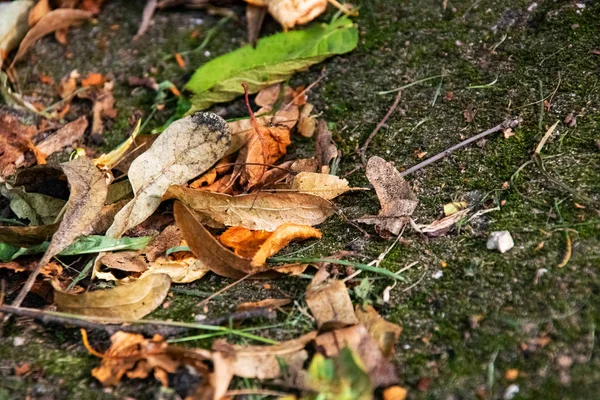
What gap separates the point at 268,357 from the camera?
146 centimetres

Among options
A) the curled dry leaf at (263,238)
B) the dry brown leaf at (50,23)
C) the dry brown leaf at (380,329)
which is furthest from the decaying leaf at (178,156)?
the dry brown leaf at (50,23)

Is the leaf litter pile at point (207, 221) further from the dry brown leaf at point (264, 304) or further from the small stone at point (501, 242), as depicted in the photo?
the small stone at point (501, 242)

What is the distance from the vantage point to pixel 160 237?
73.0 inches

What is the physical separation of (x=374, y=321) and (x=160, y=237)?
72cm

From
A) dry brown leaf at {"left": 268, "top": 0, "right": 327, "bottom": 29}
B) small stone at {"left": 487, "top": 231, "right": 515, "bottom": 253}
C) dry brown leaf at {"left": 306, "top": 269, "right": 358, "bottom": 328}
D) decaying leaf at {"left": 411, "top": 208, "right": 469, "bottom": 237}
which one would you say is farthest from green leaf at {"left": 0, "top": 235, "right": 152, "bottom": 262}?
dry brown leaf at {"left": 268, "top": 0, "right": 327, "bottom": 29}

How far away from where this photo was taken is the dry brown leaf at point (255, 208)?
6.00 ft

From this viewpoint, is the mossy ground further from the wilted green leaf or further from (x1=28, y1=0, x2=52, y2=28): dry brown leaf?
the wilted green leaf

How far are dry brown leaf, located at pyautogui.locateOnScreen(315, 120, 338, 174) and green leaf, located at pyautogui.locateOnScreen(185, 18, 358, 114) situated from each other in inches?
12.3

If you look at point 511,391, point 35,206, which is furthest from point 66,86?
point 511,391

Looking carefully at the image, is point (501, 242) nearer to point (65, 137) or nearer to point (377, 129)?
point (377, 129)

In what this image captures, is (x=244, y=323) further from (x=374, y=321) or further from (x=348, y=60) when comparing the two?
(x=348, y=60)

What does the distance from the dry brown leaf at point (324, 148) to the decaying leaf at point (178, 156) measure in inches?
12.0

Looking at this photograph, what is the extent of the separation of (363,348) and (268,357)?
9.0 inches

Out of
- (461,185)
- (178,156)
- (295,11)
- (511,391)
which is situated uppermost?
(295,11)
